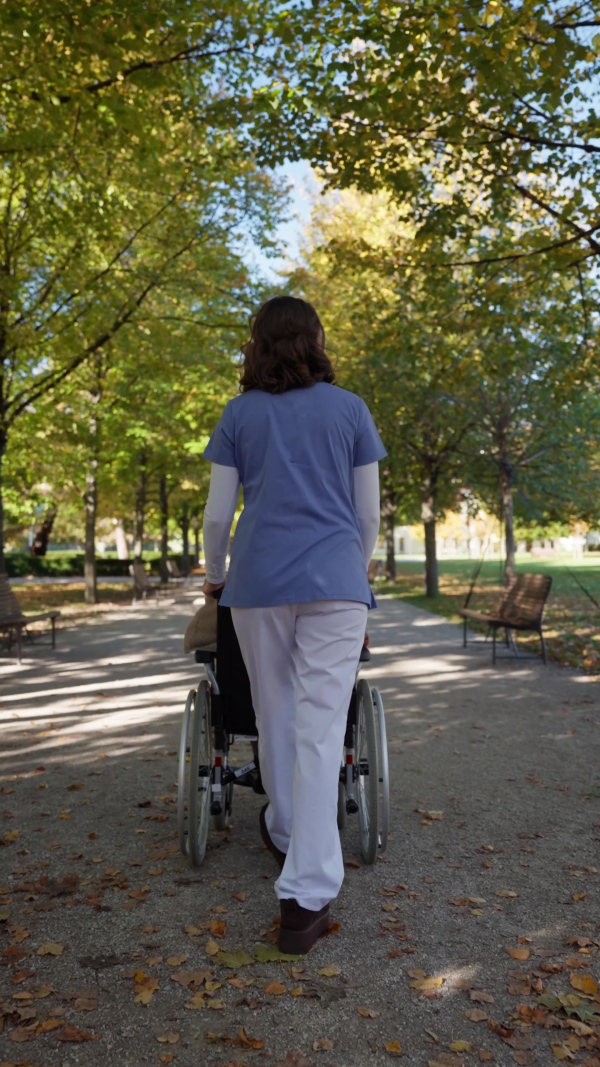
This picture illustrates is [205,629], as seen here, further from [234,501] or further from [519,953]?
[519,953]

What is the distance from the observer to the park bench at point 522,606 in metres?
10.5

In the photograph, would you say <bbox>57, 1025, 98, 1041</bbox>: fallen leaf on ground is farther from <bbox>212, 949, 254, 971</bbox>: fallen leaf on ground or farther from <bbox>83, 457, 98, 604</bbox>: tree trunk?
<bbox>83, 457, 98, 604</bbox>: tree trunk

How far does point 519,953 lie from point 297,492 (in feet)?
5.72

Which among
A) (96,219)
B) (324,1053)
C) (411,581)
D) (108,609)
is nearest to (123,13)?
(96,219)

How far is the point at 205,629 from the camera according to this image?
426 centimetres

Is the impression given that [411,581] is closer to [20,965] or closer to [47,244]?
[47,244]

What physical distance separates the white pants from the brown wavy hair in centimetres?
83

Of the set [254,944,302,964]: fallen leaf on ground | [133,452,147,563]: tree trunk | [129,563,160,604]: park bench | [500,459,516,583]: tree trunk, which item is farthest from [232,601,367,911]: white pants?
[133,452,147,563]: tree trunk

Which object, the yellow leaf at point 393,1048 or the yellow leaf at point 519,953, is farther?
the yellow leaf at point 519,953

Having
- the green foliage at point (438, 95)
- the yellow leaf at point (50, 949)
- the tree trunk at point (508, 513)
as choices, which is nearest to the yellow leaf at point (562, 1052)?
the yellow leaf at point (50, 949)

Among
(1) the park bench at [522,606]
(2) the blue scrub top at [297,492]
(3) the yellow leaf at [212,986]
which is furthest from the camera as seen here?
(1) the park bench at [522,606]

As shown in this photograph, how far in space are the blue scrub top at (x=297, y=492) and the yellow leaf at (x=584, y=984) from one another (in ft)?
4.48

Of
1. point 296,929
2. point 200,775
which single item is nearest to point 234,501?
point 200,775

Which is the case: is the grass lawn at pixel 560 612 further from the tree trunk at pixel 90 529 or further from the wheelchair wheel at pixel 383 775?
the tree trunk at pixel 90 529
